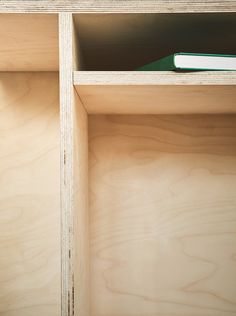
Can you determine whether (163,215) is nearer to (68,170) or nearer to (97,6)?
(68,170)

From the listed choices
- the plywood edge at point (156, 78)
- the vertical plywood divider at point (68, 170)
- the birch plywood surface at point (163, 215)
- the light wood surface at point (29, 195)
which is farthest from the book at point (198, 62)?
the light wood surface at point (29, 195)

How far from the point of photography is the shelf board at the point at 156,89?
2.51ft

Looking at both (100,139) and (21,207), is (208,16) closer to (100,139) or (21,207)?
(100,139)

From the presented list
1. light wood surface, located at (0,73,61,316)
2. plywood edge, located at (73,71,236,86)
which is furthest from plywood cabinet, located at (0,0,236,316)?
plywood edge, located at (73,71,236,86)

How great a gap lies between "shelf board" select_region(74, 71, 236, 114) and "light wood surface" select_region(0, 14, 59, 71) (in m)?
0.15

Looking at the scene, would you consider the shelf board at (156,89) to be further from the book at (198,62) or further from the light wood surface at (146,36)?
the light wood surface at (146,36)

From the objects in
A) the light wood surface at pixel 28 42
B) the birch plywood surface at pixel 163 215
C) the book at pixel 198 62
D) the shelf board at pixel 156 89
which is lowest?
the birch plywood surface at pixel 163 215

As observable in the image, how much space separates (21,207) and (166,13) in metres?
0.70

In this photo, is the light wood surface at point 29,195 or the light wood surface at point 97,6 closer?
the light wood surface at point 97,6

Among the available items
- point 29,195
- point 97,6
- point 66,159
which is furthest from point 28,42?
point 29,195

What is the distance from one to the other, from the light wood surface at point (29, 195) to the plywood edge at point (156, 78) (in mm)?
369

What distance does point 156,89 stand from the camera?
80cm

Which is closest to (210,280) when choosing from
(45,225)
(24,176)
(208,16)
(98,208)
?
(98,208)

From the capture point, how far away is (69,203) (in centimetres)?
74
